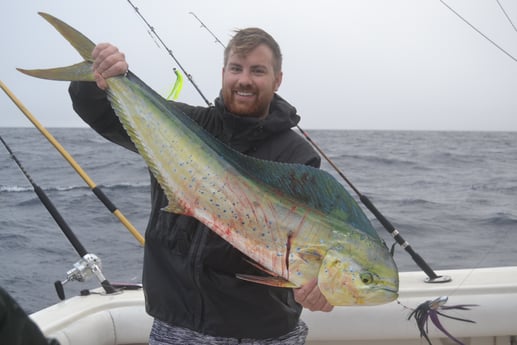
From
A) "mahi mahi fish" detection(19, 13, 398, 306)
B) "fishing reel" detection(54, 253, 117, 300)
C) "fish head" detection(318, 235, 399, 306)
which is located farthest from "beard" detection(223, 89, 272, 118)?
"fishing reel" detection(54, 253, 117, 300)

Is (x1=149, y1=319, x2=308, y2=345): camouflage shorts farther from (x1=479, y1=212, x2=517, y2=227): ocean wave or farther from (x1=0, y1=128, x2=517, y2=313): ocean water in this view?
(x1=479, y1=212, x2=517, y2=227): ocean wave

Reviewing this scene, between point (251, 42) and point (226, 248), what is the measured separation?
77cm

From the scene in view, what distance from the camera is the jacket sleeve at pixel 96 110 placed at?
2109mm

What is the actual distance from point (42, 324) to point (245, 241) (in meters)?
1.60

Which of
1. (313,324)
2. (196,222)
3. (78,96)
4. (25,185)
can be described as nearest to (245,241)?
(196,222)

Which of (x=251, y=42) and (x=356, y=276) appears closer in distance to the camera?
(x=356, y=276)

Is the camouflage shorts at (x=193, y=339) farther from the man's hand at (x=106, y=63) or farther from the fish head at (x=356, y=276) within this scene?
the man's hand at (x=106, y=63)

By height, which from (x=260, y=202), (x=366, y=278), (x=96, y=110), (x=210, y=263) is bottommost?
(x=210, y=263)

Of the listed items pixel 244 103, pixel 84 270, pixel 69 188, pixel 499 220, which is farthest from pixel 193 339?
pixel 69 188

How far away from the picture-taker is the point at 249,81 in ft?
7.03

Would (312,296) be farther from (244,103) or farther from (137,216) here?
(137,216)

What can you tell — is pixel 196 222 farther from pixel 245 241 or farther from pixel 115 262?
pixel 115 262

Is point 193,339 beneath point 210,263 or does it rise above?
beneath

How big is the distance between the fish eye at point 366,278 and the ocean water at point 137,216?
2125mm
